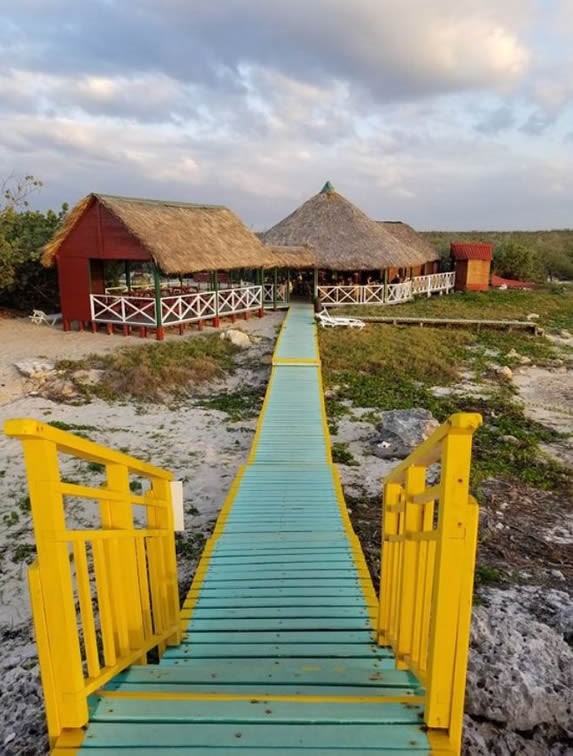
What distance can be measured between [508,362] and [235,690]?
47.5ft

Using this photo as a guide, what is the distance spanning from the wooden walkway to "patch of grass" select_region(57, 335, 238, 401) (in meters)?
5.34

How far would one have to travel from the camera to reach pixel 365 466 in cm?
840

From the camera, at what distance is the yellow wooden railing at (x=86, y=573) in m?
1.84

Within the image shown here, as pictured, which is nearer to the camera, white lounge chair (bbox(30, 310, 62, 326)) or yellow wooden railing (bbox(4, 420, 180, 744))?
yellow wooden railing (bbox(4, 420, 180, 744))

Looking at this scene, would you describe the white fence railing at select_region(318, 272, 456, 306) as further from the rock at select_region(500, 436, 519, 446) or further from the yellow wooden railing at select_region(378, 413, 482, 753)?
the yellow wooden railing at select_region(378, 413, 482, 753)

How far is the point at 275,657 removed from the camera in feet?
10.5

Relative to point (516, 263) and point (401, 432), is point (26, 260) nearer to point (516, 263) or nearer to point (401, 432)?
point (401, 432)

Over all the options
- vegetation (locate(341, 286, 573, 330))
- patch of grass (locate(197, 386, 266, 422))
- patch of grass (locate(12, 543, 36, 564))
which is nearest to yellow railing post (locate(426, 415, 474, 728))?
patch of grass (locate(12, 543, 36, 564))

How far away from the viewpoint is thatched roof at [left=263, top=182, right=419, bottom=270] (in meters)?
23.3

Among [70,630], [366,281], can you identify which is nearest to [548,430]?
[70,630]

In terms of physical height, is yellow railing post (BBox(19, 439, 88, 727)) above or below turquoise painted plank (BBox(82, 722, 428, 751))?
above

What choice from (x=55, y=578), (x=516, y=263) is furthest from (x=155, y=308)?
(x=516, y=263)

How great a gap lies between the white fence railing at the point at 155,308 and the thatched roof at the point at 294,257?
124 inches

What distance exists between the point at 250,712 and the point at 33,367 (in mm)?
11797
